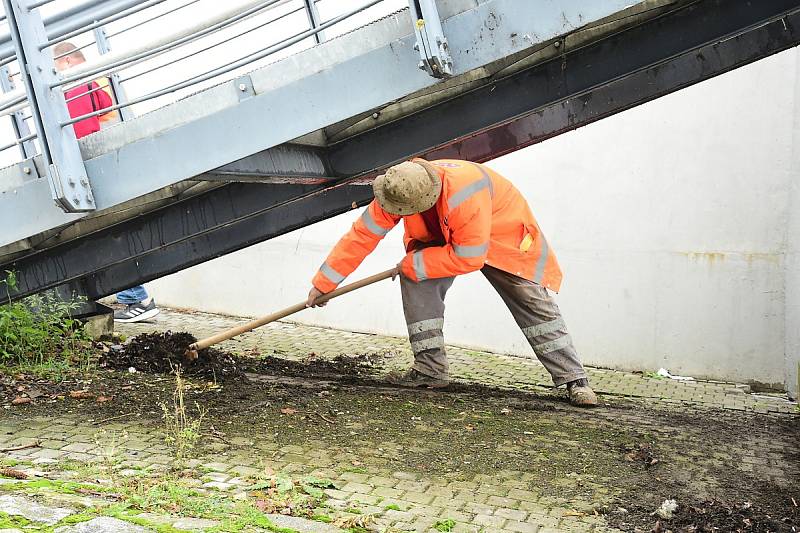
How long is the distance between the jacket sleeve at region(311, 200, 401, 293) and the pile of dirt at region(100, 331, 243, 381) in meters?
1.12

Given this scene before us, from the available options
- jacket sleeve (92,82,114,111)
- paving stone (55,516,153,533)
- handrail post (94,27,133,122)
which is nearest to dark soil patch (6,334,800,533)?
paving stone (55,516,153,533)

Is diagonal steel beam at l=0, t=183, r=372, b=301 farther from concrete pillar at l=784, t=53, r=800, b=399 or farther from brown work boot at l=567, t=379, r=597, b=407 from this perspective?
concrete pillar at l=784, t=53, r=800, b=399

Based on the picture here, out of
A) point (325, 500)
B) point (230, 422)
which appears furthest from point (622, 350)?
point (325, 500)

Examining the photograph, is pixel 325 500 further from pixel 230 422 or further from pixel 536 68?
pixel 536 68

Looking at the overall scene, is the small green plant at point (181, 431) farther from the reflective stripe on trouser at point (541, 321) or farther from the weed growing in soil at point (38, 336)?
the reflective stripe on trouser at point (541, 321)

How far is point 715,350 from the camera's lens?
23.4ft

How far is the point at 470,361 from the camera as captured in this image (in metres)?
7.82

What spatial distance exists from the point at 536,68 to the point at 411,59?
4.75 feet

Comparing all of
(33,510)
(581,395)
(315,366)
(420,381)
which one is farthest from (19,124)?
(581,395)

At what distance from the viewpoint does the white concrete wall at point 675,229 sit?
22.3ft

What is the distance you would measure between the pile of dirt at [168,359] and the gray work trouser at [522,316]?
1.39 meters

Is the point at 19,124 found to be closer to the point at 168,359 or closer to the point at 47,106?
the point at 47,106

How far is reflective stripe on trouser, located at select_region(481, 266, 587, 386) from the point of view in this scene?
5.91 metres

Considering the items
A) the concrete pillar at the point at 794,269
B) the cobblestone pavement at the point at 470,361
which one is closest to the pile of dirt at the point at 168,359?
the cobblestone pavement at the point at 470,361
